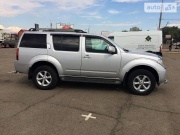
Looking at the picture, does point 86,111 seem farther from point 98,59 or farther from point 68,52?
point 68,52

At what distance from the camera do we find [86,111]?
5.94 metres

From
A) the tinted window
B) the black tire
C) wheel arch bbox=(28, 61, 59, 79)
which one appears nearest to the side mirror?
the black tire

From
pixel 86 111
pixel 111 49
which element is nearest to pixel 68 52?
pixel 111 49

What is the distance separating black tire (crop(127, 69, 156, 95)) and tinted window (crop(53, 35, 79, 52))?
1880 millimetres

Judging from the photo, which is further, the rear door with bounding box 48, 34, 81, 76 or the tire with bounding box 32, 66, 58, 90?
the tire with bounding box 32, 66, 58, 90

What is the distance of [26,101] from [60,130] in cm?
222

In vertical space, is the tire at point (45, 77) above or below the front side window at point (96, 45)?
below

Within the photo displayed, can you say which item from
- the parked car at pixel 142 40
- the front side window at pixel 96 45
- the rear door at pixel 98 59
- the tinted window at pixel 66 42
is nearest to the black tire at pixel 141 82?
the rear door at pixel 98 59

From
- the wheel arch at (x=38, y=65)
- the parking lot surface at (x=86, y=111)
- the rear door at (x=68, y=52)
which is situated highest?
the rear door at (x=68, y=52)

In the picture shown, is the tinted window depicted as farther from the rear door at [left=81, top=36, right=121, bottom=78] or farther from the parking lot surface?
the parking lot surface

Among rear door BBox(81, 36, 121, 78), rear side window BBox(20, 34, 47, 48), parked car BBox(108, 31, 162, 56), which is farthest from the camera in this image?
parked car BBox(108, 31, 162, 56)

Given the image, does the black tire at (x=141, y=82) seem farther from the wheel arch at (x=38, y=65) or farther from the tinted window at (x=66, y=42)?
the wheel arch at (x=38, y=65)

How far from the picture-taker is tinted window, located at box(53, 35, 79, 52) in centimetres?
793

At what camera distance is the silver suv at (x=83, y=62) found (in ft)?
25.3
